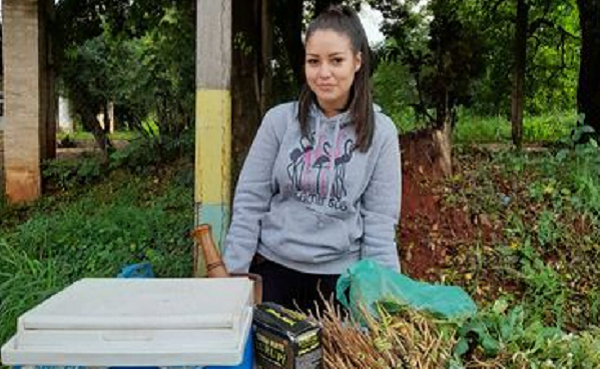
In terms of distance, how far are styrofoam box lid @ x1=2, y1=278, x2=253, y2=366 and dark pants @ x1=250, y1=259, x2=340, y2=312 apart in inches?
28.1

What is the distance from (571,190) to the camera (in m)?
4.53

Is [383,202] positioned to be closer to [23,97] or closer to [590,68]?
[23,97]

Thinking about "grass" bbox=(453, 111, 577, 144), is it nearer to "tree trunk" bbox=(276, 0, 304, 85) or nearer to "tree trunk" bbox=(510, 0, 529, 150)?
"tree trunk" bbox=(510, 0, 529, 150)

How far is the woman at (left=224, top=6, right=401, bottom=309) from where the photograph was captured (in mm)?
1976

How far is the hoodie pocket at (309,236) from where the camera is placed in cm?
200

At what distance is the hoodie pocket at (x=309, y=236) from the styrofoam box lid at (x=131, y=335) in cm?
66

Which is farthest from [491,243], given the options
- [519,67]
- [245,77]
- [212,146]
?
[519,67]

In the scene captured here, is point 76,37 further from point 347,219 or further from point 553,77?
point 553,77

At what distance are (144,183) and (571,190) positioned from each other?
15.1ft

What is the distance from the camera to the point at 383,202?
6.68ft

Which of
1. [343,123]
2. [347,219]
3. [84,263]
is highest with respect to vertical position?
[343,123]

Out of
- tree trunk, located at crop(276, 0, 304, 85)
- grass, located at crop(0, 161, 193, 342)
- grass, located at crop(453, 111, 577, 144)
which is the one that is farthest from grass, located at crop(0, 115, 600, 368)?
grass, located at crop(453, 111, 577, 144)

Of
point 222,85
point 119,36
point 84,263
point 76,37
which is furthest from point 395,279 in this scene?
point 119,36

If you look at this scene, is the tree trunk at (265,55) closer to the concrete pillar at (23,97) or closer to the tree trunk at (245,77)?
the tree trunk at (245,77)
